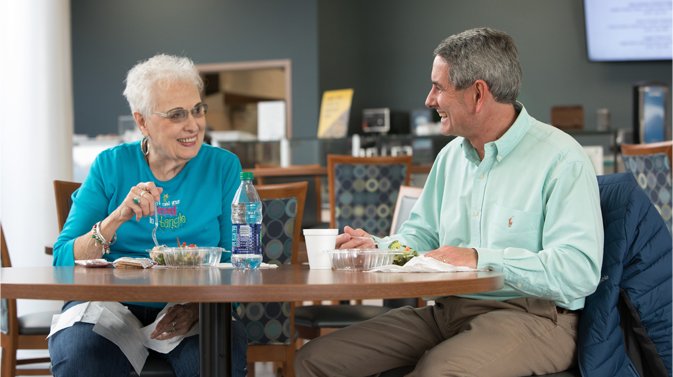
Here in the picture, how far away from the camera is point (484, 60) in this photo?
6.86 ft

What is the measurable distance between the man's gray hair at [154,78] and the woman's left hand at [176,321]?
0.57 metres

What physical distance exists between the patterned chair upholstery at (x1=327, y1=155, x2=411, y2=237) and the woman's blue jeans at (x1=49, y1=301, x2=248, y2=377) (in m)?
2.47

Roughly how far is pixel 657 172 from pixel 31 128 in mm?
3108

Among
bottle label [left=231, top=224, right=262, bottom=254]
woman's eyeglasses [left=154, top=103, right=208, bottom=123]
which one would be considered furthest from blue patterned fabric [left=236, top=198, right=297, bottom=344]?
bottle label [left=231, top=224, right=262, bottom=254]

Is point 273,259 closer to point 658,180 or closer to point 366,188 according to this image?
point 366,188

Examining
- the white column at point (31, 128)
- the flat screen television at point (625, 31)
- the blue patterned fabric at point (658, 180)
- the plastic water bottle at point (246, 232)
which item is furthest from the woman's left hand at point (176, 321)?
the flat screen television at point (625, 31)

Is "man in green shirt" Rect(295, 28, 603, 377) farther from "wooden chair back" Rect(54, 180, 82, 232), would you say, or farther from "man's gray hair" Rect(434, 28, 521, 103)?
"wooden chair back" Rect(54, 180, 82, 232)

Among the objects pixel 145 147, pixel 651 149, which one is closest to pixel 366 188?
pixel 651 149

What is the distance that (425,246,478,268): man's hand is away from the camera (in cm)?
183

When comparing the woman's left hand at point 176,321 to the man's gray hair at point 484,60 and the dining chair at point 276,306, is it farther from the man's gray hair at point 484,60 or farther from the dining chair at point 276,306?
the man's gray hair at point 484,60

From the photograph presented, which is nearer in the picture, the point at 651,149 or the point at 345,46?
the point at 651,149

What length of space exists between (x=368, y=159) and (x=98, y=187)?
7.61 feet

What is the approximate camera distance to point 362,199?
4.62 m

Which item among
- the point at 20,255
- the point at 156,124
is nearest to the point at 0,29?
the point at 20,255
